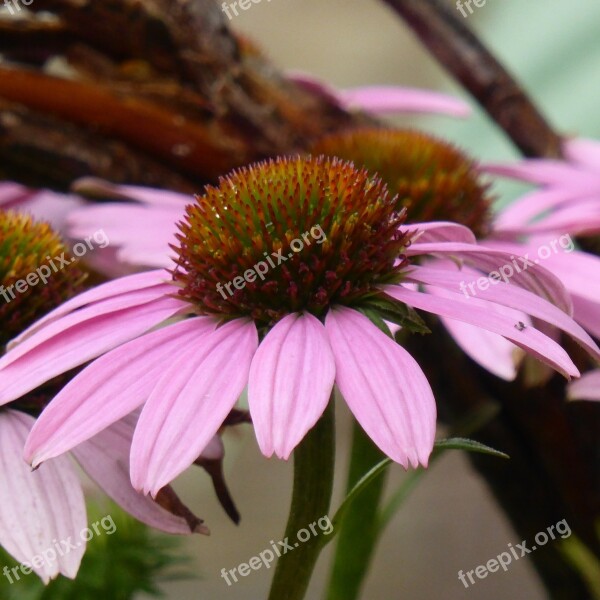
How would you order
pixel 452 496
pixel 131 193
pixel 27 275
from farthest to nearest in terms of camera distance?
pixel 452 496 < pixel 131 193 < pixel 27 275

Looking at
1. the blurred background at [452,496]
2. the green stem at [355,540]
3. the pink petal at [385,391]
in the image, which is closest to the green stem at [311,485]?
the pink petal at [385,391]

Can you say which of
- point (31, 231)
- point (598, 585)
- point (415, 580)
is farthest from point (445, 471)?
point (31, 231)

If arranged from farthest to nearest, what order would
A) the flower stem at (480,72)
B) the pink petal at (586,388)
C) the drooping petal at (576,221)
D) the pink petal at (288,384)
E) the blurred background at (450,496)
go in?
the blurred background at (450,496)
the flower stem at (480,72)
the drooping petal at (576,221)
the pink petal at (586,388)
the pink petal at (288,384)

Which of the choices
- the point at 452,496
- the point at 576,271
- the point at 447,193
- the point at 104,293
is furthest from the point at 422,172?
the point at 452,496

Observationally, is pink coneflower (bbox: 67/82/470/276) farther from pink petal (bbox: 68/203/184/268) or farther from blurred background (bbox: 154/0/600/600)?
blurred background (bbox: 154/0/600/600)

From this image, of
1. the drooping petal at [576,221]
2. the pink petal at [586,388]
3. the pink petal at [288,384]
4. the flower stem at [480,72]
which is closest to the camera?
the pink petal at [288,384]

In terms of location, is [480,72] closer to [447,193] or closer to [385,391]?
[447,193]

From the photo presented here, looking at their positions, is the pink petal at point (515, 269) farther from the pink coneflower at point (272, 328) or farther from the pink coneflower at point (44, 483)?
the pink coneflower at point (44, 483)
